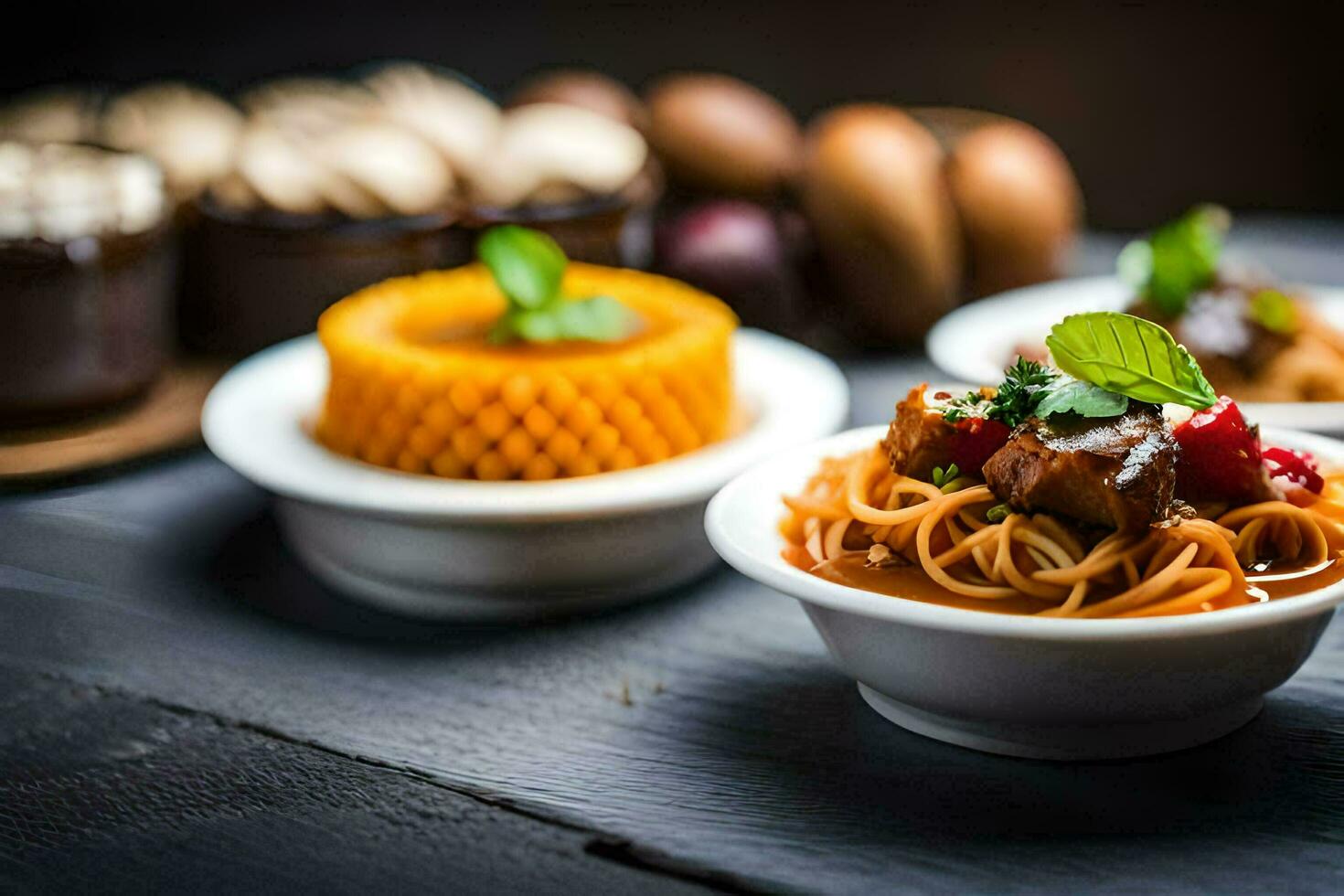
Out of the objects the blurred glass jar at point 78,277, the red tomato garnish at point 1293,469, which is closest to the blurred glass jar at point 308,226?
the blurred glass jar at point 78,277

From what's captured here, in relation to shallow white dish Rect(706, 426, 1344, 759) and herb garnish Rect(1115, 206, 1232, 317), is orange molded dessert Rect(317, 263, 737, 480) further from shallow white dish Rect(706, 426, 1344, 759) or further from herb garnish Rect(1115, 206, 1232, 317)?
herb garnish Rect(1115, 206, 1232, 317)

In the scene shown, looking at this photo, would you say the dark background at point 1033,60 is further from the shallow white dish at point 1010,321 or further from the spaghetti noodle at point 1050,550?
the spaghetti noodle at point 1050,550

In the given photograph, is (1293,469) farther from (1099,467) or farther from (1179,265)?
(1179,265)

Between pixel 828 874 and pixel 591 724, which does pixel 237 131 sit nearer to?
pixel 591 724

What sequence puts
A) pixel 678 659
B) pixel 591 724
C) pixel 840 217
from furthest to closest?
pixel 840 217 < pixel 678 659 < pixel 591 724

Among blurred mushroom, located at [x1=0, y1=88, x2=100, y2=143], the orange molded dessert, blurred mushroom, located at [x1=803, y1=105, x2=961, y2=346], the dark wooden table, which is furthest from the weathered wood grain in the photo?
blurred mushroom, located at [x1=803, y1=105, x2=961, y2=346]

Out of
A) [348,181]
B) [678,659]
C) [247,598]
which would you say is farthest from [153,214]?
[678,659]
